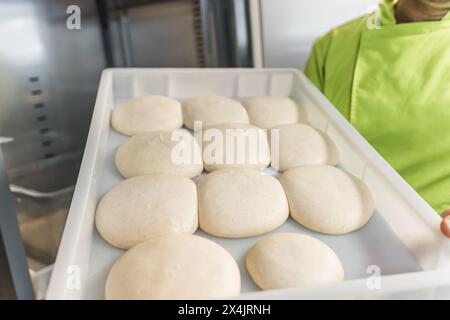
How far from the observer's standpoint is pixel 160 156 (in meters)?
0.74

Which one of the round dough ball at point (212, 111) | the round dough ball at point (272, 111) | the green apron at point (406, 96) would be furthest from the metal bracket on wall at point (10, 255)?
the green apron at point (406, 96)

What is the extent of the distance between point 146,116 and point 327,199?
418mm

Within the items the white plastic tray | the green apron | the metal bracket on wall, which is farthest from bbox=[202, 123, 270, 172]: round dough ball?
the metal bracket on wall

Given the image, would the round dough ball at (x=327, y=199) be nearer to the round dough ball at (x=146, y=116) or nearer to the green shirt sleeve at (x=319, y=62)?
the round dough ball at (x=146, y=116)

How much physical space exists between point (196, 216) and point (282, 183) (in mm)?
170

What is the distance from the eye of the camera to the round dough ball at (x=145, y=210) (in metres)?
0.59

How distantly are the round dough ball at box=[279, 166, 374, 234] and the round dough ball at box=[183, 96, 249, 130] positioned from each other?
220 mm

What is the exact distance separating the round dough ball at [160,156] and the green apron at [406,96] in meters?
0.39

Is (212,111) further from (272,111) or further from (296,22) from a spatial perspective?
(296,22)

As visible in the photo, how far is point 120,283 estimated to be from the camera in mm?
507

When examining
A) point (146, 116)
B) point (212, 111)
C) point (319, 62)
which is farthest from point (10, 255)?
point (319, 62)

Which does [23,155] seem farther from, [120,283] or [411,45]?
[411,45]

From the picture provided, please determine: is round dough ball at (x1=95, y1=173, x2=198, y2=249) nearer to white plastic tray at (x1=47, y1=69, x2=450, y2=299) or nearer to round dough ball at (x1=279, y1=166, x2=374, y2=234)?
white plastic tray at (x1=47, y1=69, x2=450, y2=299)
